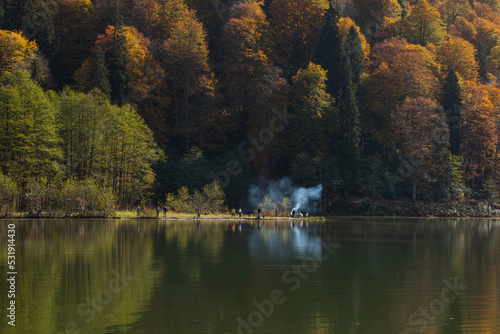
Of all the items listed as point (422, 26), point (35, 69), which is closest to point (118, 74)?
point (35, 69)

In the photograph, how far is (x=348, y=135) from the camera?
262 ft

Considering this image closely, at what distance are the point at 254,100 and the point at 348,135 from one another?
1694 cm

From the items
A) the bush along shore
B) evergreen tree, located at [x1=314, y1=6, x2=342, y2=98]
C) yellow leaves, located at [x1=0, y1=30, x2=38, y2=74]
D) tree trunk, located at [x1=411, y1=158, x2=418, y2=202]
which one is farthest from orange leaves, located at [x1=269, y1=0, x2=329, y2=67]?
yellow leaves, located at [x1=0, y1=30, x2=38, y2=74]

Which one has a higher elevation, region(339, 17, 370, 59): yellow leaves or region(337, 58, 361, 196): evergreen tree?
region(339, 17, 370, 59): yellow leaves

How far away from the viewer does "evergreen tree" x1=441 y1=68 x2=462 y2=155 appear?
86.0 metres

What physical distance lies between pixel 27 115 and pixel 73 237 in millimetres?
29509

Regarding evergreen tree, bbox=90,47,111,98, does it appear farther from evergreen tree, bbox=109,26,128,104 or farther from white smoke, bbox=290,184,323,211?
white smoke, bbox=290,184,323,211

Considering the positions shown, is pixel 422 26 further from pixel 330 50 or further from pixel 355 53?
pixel 330 50

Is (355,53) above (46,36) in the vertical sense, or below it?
below

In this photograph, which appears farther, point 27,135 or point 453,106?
point 453,106

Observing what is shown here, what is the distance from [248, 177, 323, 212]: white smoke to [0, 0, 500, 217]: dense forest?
5.19 ft

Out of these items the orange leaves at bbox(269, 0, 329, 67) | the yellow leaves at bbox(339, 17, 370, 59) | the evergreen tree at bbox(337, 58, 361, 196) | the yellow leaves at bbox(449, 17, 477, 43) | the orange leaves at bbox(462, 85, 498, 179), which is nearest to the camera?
Answer: the evergreen tree at bbox(337, 58, 361, 196)

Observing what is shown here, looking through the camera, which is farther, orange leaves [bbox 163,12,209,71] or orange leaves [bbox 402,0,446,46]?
orange leaves [bbox 402,0,446,46]

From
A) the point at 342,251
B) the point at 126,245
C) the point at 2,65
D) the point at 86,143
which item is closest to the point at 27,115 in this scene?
the point at 86,143
